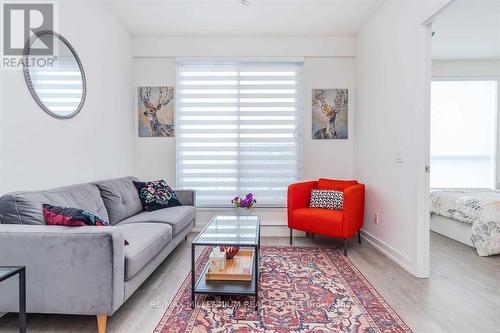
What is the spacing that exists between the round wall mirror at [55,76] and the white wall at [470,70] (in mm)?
5325

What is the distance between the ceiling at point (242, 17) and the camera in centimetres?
310

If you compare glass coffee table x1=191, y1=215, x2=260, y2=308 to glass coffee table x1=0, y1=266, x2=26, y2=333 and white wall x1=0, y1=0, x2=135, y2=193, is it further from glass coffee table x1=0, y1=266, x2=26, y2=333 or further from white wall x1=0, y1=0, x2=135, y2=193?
white wall x1=0, y1=0, x2=135, y2=193

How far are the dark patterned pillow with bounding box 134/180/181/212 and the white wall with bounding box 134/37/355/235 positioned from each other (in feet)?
2.13

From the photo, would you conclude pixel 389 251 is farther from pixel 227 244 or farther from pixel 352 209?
pixel 227 244

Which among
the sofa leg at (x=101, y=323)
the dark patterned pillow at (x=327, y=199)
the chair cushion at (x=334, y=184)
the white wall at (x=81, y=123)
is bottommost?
the sofa leg at (x=101, y=323)

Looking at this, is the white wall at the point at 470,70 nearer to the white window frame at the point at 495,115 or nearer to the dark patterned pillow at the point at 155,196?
the white window frame at the point at 495,115

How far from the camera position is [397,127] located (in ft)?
9.36

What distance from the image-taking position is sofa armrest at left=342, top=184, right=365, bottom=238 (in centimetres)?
298

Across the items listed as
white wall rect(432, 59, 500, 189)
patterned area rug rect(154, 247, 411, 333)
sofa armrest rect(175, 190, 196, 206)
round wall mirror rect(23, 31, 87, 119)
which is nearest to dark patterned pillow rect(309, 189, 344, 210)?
patterned area rug rect(154, 247, 411, 333)

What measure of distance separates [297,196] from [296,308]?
5.28 feet

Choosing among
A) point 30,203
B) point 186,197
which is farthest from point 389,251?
point 30,203

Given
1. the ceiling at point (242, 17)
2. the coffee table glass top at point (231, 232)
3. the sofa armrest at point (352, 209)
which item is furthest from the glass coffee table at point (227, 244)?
the ceiling at point (242, 17)

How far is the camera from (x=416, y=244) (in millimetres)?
2488

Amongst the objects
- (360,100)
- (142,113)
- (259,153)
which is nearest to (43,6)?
(142,113)
